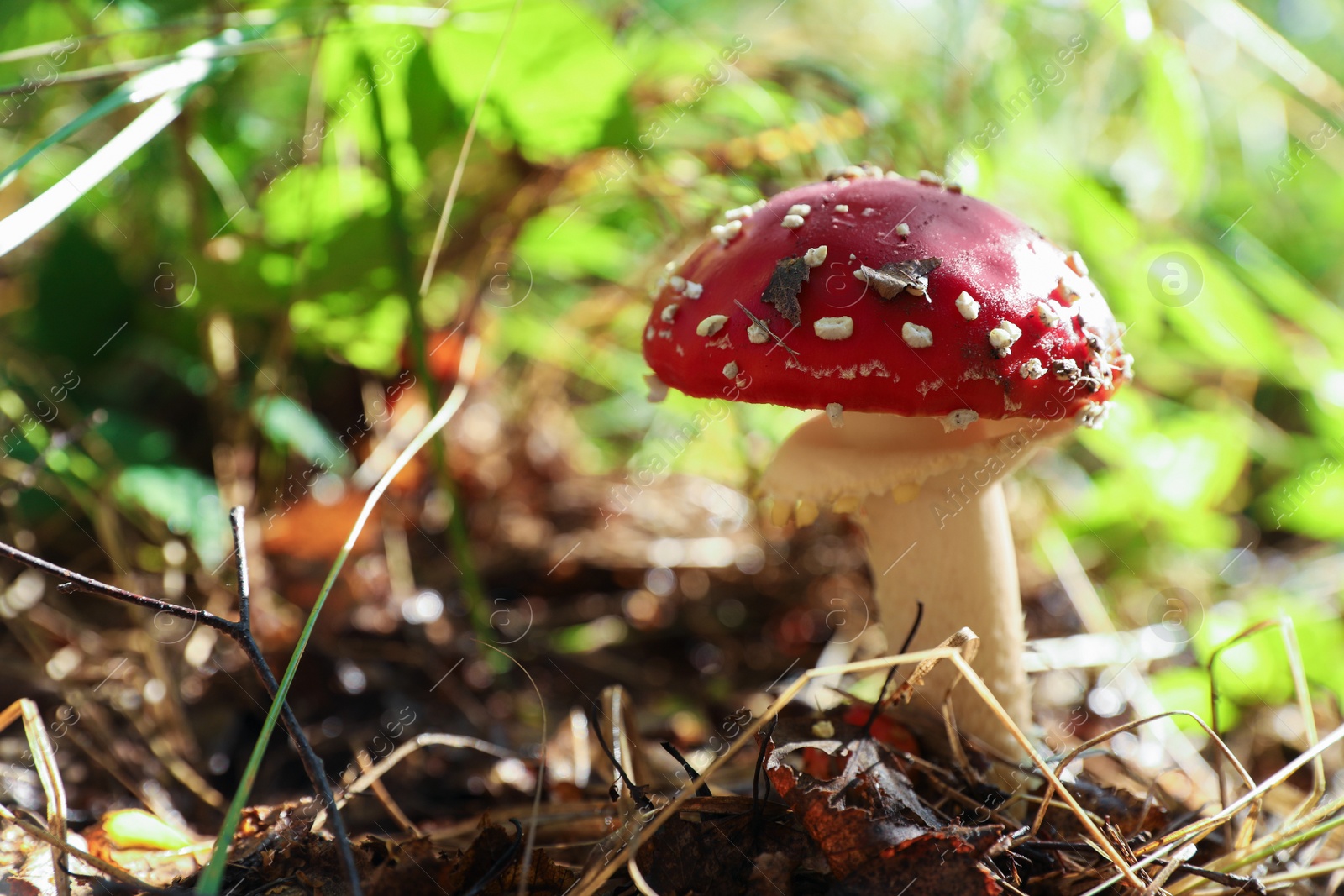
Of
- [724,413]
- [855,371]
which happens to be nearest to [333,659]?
[724,413]

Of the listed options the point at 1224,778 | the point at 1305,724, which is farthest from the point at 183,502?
the point at 1305,724

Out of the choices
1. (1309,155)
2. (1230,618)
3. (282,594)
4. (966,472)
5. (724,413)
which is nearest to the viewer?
(966,472)

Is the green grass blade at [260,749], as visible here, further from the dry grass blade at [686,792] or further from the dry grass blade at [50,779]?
the dry grass blade at [686,792]

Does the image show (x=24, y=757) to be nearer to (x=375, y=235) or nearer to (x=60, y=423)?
(x=60, y=423)

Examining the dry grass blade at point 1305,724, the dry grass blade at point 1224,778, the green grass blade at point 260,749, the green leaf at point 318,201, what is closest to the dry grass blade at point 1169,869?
the dry grass blade at point 1224,778

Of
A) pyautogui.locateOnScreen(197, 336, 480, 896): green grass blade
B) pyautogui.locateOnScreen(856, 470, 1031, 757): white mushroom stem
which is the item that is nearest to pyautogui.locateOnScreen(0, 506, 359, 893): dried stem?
pyautogui.locateOnScreen(197, 336, 480, 896): green grass blade

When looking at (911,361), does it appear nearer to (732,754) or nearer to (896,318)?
(896,318)

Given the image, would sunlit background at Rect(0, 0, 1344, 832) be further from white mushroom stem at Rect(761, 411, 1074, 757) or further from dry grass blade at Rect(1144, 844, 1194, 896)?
dry grass blade at Rect(1144, 844, 1194, 896)
